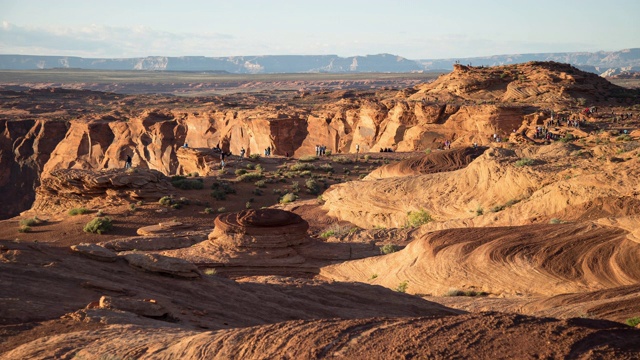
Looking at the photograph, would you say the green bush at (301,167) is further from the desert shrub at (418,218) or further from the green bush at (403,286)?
the green bush at (403,286)

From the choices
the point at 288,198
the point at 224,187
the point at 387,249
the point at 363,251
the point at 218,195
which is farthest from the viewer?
the point at 224,187

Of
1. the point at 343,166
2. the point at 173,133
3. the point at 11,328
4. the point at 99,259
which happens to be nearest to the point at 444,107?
the point at 343,166

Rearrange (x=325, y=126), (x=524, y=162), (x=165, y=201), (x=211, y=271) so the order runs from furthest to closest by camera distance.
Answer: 1. (x=325, y=126)
2. (x=165, y=201)
3. (x=524, y=162)
4. (x=211, y=271)

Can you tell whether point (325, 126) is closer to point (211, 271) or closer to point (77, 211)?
point (77, 211)

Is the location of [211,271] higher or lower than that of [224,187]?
higher

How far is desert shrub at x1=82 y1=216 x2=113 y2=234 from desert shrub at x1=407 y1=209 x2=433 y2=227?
36.6 ft

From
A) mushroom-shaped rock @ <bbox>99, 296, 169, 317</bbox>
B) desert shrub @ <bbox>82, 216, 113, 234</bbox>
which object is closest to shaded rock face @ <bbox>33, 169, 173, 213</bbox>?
desert shrub @ <bbox>82, 216, 113, 234</bbox>

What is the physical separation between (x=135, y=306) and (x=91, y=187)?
21.8 meters

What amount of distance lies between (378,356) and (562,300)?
21.7 feet

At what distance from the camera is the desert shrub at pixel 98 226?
2528 cm

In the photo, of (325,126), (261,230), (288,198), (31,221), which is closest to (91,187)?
(31,221)

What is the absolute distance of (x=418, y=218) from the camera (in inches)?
850

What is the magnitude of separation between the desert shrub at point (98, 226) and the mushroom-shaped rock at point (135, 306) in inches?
690

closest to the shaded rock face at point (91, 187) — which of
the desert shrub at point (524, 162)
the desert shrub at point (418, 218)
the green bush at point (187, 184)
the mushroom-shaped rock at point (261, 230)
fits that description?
the green bush at point (187, 184)
